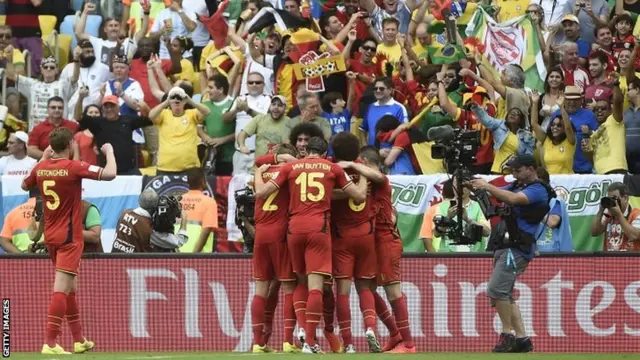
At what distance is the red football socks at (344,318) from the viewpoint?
57.3 ft

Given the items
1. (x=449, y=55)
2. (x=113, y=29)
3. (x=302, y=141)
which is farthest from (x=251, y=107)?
(x=302, y=141)

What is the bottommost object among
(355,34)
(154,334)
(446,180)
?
(154,334)

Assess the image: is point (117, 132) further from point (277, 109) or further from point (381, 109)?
point (381, 109)

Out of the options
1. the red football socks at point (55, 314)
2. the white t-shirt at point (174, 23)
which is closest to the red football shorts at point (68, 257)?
the red football socks at point (55, 314)

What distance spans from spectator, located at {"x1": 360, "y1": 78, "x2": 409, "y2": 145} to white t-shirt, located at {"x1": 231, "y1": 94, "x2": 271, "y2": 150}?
4.65 ft

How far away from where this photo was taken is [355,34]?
24.2m

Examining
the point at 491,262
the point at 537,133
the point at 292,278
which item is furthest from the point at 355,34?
the point at 292,278

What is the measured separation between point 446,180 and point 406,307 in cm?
324

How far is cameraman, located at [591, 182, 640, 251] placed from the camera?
2052cm

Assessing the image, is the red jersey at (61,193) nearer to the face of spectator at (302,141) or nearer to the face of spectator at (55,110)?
the face of spectator at (302,141)

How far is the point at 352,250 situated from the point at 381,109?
19.1 ft

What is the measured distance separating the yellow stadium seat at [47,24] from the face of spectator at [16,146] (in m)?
3.47

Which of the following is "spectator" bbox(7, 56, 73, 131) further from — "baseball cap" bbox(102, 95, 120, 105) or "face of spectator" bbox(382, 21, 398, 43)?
"face of spectator" bbox(382, 21, 398, 43)

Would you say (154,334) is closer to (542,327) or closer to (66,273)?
(66,273)
